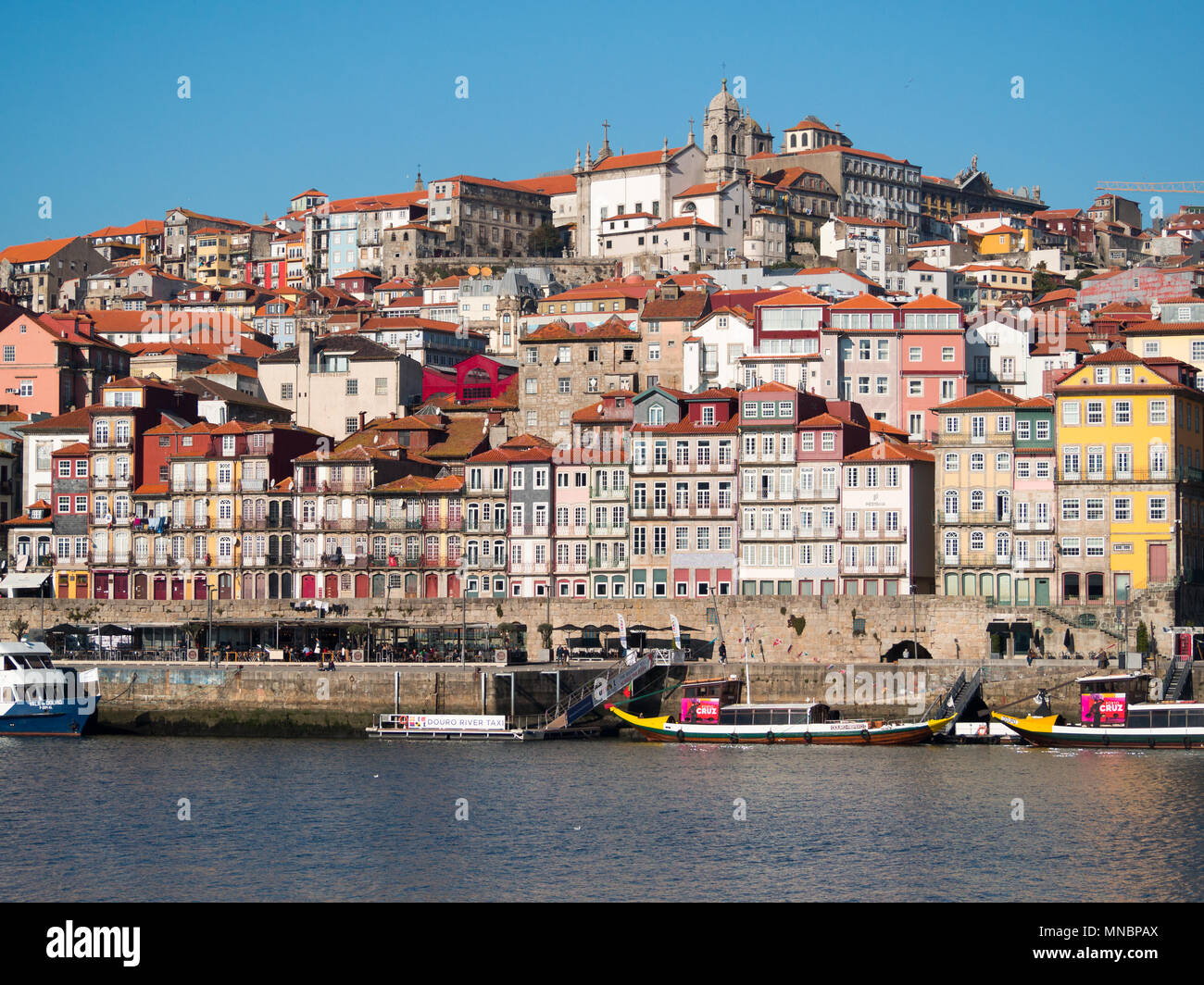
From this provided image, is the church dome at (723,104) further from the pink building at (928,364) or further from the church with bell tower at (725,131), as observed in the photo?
the pink building at (928,364)

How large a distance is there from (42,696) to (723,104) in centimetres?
12629

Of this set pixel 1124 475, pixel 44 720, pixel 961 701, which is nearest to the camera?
pixel 961 701

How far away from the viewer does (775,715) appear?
207ft

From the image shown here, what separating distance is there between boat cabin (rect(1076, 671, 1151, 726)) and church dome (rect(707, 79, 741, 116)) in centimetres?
12521

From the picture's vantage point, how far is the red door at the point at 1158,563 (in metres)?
72.1

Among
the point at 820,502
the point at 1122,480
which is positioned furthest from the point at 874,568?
the point at 1122,480

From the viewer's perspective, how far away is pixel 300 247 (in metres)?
194

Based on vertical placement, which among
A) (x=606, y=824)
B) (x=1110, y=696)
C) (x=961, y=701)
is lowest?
(x=606, y=824)

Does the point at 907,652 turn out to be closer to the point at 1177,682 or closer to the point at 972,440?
the point at 972,440

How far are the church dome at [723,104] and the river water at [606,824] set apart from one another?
128569 mm

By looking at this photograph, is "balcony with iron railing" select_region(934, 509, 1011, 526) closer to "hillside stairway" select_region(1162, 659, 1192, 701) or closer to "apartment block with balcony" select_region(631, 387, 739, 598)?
"apartment block with balcony" select_region(631, 387, 739, 598)

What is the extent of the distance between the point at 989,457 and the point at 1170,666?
1456cm
